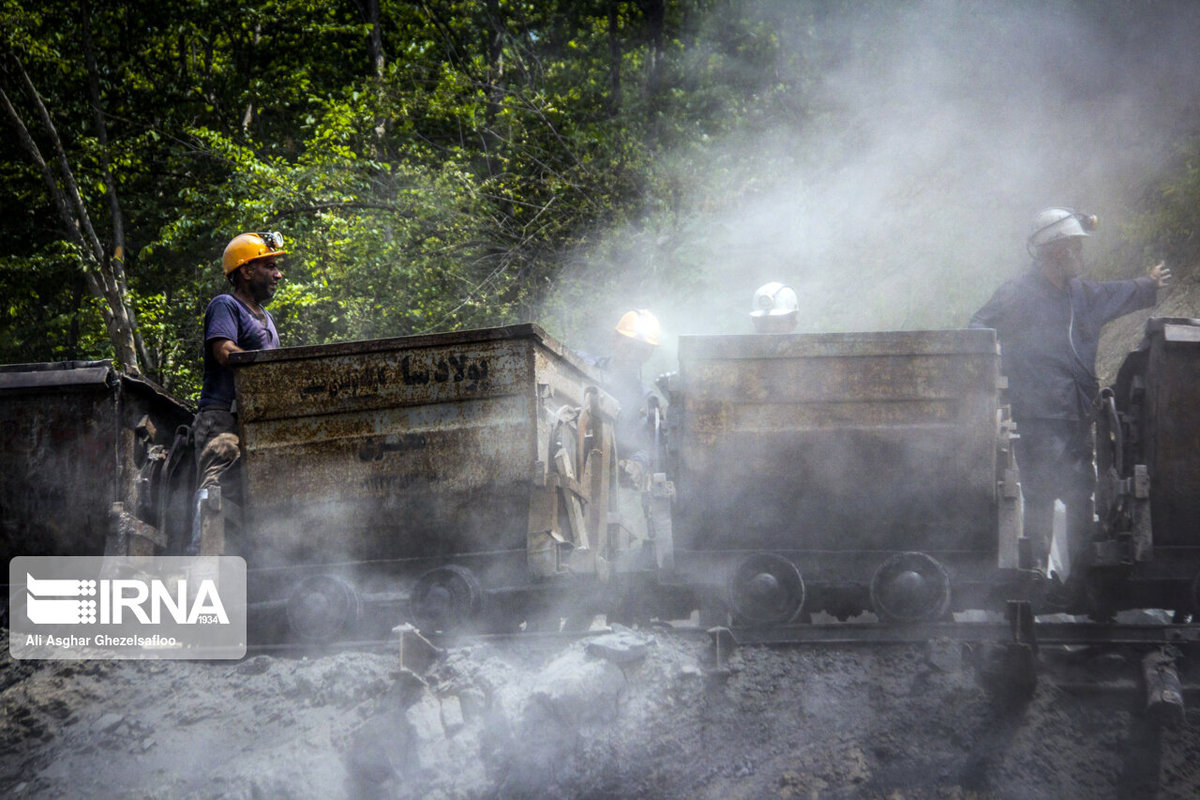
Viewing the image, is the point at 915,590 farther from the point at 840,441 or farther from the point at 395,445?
the point at 395,445

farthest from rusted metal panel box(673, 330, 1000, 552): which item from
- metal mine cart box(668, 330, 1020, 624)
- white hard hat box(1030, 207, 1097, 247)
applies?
white hard hat box(1030, 207, 1097, 247)

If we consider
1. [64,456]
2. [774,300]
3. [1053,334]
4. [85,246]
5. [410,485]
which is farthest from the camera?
[85,246]

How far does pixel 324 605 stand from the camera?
4.89 m

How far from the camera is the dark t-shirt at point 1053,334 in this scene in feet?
17.4

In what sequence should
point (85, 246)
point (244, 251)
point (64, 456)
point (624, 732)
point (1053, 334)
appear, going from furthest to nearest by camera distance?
point (85, 246) < point (244, 251) < point (1053, 334) < point (64, 456) < point (624, 732)

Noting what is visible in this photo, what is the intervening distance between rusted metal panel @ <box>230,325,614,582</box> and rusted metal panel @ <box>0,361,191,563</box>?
2.52 ft

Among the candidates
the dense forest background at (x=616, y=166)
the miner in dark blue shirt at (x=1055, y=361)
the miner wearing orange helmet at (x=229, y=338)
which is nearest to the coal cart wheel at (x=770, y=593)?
the miner in dark blue shirt at (x=1055, y=361)

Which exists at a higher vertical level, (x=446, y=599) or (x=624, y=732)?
(x=446, y=599)

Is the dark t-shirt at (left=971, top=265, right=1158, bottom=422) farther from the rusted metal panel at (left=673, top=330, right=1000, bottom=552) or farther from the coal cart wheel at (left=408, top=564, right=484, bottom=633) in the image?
the coal cart wheel at (left=408, top=564, right=484, bottom=633)

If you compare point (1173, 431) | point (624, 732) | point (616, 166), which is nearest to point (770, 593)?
point (624, 732)

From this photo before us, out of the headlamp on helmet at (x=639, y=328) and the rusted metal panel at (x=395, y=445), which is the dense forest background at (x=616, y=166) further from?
the rusted metal panel at (x=395, y=445)

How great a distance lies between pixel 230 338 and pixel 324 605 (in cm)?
155

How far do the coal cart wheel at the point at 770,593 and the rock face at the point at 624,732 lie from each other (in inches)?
7.1

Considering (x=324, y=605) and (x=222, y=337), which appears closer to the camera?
(x=324, y=605)
